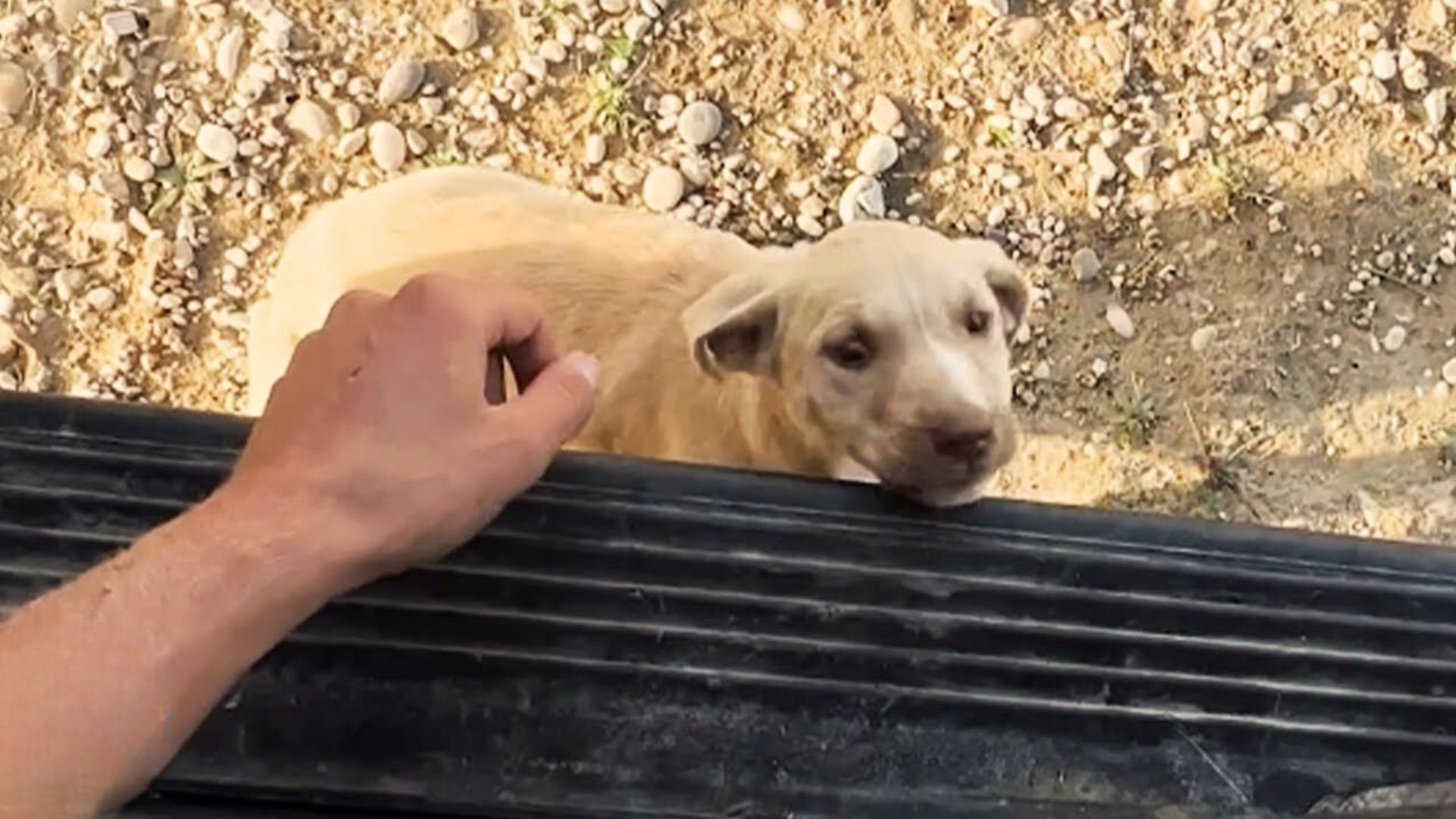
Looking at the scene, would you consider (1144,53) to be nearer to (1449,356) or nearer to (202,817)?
(1449,356)

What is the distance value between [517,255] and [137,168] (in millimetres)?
1223

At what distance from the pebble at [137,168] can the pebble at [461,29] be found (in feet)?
2.22

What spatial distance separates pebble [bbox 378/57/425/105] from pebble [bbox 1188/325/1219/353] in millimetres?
1734

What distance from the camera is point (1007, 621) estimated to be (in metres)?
2.26

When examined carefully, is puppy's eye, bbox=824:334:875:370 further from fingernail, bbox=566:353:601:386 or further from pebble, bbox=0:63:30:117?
pebble, bbox=0:63:30:117

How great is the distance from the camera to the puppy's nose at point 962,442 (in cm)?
254

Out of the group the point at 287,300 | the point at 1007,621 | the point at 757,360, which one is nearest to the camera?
the point at 1007,621

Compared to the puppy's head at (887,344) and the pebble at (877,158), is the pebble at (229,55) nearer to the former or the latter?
the pebble at (877,158)

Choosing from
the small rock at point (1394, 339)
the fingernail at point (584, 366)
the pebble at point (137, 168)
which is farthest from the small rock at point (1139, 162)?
the fingernail at point (584, 366)

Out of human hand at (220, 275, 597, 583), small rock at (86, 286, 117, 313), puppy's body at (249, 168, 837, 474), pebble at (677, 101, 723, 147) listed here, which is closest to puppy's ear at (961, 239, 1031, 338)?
puppy's body at (249, 168, 837, 474)

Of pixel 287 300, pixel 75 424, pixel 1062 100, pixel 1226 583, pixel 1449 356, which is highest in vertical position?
pixel 75 424

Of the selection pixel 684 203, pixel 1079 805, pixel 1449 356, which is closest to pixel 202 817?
pixel 1079 805

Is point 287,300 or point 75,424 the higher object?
point 75,424

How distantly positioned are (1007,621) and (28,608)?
111 cm
